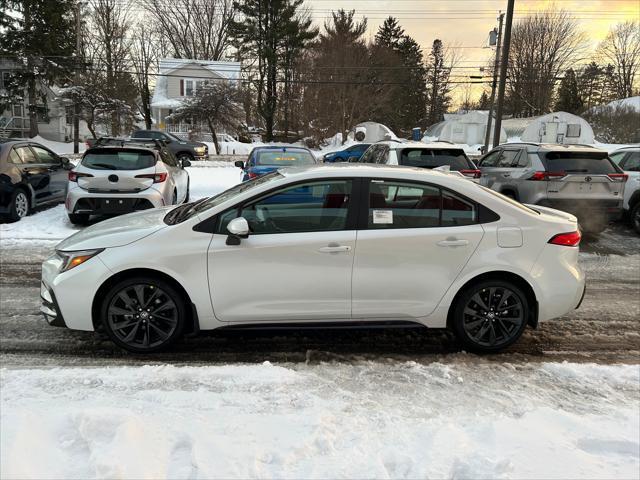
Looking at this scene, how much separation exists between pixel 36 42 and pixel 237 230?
42082 millimetres

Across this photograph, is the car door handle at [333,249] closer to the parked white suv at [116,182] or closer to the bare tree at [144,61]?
the parked white suv at [116,182]

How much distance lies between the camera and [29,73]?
3903cm

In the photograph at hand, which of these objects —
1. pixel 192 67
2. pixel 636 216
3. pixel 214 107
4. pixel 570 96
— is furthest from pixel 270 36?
pixel 636 216

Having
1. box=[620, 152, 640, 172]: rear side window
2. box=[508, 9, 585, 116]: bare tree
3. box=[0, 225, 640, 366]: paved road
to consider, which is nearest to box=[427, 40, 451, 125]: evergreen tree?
box=[508, 9, 585, 116]: bare tree

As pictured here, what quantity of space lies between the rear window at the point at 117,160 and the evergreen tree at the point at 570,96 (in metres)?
56.1

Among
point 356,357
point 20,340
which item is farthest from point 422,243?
point 20,340

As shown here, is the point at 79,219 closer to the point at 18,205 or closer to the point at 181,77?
the point at 18,205

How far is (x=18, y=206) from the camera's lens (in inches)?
401

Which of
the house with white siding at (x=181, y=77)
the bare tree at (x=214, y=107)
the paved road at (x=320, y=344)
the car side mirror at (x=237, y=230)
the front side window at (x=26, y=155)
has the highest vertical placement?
the house with white siding at (x=181, y=77)

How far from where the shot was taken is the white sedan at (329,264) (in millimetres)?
4238

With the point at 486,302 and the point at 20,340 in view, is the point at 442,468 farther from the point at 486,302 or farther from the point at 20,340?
the point at 20,340

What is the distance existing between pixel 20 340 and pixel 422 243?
3.64 metres

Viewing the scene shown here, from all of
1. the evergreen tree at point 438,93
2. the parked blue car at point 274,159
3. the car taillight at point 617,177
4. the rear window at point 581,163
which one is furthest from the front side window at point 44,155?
the evergreen tree at point 438,93

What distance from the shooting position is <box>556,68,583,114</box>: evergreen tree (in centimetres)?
5591
